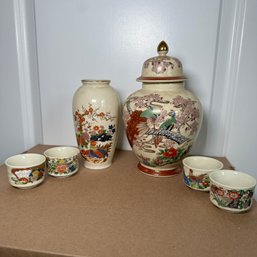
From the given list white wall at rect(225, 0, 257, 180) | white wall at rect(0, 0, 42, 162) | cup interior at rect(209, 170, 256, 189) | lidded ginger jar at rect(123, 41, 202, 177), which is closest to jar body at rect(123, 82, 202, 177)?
lidded ginger jar at rect(123, 41, 202, 177)

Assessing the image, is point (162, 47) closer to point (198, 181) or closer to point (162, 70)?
point (162, 70)

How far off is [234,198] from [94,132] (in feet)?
1.18

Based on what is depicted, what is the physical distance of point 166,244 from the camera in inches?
13.8

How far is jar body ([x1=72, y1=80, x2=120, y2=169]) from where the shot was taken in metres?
0.59

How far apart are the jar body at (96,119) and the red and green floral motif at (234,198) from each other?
31 centimetres

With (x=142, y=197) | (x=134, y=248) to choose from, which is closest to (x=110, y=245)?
(x=134, y=248)

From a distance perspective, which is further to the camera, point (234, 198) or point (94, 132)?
point (94, 132)

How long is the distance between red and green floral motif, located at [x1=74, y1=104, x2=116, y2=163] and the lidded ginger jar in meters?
0.06

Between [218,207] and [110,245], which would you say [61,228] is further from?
[218,207]

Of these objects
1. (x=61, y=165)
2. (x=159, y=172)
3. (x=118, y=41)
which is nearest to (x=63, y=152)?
(x=61, y=165)

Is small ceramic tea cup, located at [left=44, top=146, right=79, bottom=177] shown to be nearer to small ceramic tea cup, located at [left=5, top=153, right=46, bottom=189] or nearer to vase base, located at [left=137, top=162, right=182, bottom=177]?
small ceramic tea cup, located at [left=5, top=153, right=46, bottom=189]

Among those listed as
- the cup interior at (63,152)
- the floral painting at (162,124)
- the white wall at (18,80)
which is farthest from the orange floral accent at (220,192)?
the white wall at (18,80)

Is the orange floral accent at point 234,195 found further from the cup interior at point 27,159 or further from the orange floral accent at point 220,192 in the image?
the cup interior at point 27,159

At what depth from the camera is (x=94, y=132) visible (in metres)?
0.60
